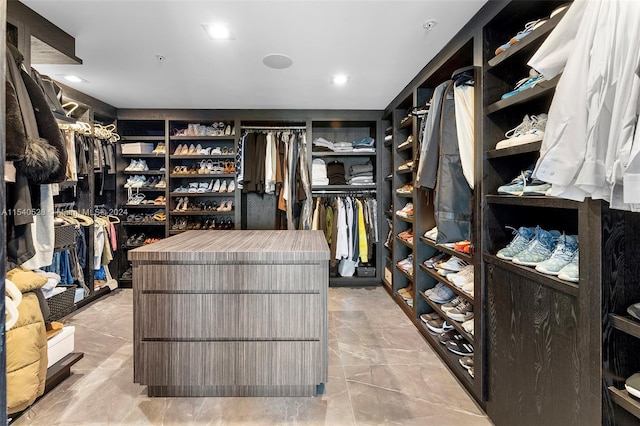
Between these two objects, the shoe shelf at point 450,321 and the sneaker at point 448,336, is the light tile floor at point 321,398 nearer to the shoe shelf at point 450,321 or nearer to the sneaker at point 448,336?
the sneaker at point 448,336

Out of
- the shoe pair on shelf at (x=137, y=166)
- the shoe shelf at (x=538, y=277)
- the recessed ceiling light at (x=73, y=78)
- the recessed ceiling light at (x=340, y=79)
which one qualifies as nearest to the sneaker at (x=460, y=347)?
the shoe shelf at (x=538, y=277)

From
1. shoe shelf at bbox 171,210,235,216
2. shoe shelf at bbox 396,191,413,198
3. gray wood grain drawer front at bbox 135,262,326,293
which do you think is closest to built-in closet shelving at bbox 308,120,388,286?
shoe shelf at bbox 396,191,413,198

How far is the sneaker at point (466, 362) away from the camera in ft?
6.31

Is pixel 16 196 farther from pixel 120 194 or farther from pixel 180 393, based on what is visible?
pixel 120 194

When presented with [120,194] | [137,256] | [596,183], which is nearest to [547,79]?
[596,183]

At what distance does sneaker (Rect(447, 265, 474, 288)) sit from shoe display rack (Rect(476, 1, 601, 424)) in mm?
361

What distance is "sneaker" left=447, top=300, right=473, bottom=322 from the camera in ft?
6.77

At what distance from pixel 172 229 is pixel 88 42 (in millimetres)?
2259

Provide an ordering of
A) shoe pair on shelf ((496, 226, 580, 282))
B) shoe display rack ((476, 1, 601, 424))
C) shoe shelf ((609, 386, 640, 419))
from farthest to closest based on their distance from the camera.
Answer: shoe pair on shelf ((496, 226, 580, 282)) < shoe display rack ((476, 1, 601, 424)) < shoe shelf ((609, 386, 640, 419))

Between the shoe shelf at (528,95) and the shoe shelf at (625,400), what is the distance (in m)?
1.09

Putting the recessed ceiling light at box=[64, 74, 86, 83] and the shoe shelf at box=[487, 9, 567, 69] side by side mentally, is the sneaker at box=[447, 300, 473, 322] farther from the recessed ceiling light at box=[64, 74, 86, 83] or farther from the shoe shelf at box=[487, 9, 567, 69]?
the recessed ceiling light at box=[64, 74, 86, 83]

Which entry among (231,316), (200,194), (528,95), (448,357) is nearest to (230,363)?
(231,316)

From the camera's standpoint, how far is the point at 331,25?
1.93 metres

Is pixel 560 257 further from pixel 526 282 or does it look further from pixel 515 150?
pixel 515 150
